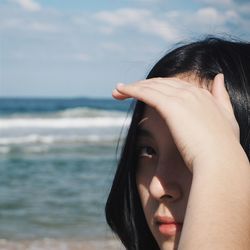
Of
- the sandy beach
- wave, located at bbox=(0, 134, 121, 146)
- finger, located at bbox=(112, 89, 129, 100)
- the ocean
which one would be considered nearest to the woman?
finger, located at bbox=(112, 89, 129, 100)

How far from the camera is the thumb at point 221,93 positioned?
1.40 m

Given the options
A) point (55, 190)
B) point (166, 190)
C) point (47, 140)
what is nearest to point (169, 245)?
point (166, 190)

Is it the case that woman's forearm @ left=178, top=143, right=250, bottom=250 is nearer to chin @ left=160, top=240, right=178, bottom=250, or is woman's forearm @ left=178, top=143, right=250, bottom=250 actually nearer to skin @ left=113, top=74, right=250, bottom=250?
skin @ left=113, top=74, right=250, bottom=250

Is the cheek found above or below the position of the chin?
above

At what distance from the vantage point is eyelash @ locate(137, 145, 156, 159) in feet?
5.39

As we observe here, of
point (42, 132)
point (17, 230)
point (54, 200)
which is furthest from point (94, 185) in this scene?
point (42, 132)

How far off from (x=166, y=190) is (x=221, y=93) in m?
0.30

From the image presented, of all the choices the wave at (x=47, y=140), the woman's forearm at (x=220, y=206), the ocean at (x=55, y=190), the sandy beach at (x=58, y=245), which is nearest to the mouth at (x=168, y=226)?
the woman's forearm at (x=220, y=206)

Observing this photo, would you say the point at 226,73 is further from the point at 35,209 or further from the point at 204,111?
the point at 35,209

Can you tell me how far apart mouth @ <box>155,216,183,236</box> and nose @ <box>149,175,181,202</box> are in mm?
67

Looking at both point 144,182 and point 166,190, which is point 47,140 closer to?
point 144,182

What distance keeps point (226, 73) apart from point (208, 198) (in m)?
0.62

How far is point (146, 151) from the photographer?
5.53 feet

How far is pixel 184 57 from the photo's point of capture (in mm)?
1752
